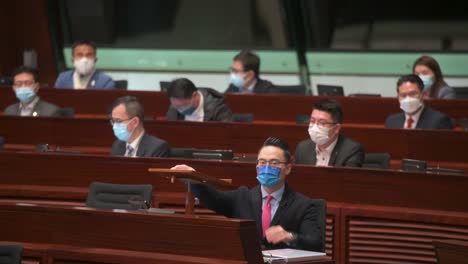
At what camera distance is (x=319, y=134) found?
8.42 m

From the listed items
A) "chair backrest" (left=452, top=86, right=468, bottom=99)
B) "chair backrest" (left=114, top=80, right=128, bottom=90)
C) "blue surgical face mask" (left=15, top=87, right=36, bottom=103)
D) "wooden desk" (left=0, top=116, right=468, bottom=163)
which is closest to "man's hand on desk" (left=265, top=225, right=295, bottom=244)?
"wooden desk" (left=0, top=116, right=468, bottom=163)

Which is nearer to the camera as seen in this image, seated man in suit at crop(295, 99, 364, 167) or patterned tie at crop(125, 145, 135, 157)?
seated man in suit at crop(295, 99, 364, 167)

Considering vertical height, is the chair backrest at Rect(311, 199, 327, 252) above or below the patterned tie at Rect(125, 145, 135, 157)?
below

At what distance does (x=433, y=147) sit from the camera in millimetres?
9297

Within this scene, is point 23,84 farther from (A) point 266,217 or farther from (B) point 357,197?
(A) point 266,217

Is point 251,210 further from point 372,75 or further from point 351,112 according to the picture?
point 372,75

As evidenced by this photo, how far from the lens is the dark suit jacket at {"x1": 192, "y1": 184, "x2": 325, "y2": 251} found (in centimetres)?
651

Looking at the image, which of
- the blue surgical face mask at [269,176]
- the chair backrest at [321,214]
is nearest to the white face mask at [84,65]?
the blue surgical face mask at [269,176]

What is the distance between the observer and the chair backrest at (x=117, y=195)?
713cm

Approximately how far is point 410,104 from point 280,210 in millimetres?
3474

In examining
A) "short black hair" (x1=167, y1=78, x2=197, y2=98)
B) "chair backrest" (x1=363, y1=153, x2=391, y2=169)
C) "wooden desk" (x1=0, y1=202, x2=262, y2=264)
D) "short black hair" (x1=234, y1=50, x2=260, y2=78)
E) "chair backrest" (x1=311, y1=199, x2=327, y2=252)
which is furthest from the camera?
"short black hair" (x1=234, y1=50, x2=260, y2=78)

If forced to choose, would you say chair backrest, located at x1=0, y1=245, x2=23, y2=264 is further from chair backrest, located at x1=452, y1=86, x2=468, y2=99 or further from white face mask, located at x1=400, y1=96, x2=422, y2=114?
chair backrest, located at x1=452, y1=86, x2=468, y2=99

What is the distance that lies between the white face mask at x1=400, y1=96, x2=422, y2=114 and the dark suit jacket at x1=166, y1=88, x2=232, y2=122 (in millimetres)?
1586

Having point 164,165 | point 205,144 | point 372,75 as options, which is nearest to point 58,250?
point 164,165
